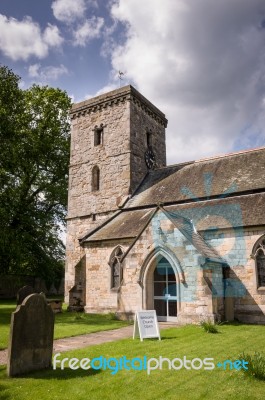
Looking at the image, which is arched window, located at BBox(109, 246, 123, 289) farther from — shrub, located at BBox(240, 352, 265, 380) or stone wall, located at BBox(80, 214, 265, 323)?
shrub, located at BBox(240, 352, 265, 380)

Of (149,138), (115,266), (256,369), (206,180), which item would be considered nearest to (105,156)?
(149,138)

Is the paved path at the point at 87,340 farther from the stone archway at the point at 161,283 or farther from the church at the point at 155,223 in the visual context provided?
the church at the point at 155,223

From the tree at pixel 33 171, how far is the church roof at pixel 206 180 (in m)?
8.15

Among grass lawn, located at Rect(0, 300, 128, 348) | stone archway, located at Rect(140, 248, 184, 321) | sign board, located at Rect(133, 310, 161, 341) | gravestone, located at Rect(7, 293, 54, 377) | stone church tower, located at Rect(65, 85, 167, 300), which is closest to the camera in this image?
gravestone, located at Rect(7, 293, 54, 377)

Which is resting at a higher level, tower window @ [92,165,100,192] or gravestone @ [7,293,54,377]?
tower window @ [92,165,100,192]

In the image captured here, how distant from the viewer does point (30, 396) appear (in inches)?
211

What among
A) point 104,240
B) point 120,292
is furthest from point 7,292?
point 120,292

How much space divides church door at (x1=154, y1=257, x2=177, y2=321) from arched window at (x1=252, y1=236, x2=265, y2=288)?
356 cm

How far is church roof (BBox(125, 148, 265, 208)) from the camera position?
1809 centimetres

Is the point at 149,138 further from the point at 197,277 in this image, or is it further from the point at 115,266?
the point at 197,277

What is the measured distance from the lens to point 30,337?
22.0ft

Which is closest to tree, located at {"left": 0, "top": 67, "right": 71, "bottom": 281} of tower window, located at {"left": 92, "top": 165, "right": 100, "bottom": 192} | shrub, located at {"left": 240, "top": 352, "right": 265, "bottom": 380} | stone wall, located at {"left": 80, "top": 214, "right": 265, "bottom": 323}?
tower window, located at {"left": 92, "top": 165, "right": 100, "bottom": 192}

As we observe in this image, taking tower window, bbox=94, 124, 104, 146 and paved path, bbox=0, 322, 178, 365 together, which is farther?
tower window, bbox=94, 124, 104, 146

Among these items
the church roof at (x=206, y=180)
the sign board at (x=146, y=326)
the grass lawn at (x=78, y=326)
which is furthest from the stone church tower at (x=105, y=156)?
the sign board at (x=146, y=326)
